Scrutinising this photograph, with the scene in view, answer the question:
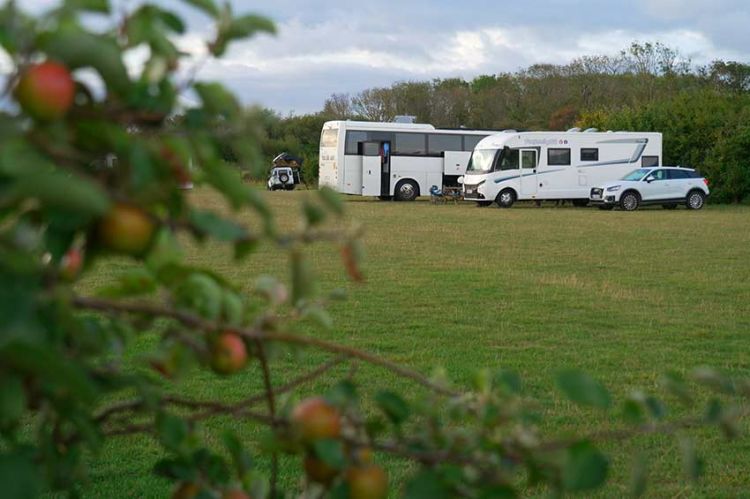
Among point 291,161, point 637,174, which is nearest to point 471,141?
point 637,174

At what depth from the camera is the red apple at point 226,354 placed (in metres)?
1.15

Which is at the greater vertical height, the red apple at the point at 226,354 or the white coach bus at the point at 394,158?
the white coach bus at the point at 394,158

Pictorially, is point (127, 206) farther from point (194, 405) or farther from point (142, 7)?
point (194, 405)

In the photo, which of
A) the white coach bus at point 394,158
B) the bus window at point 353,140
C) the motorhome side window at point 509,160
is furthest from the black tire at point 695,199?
the bus window at point 353,140

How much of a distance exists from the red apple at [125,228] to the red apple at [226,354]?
240mm

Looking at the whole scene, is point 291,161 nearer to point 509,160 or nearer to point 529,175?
point 509,160

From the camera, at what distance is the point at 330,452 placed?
1.09m

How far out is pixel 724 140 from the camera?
1300 inches

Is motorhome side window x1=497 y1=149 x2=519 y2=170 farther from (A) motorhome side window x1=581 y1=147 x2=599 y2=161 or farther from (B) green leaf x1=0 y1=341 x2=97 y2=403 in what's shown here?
(B) green leaf x1=0 y1=341 x2=97 y2=403

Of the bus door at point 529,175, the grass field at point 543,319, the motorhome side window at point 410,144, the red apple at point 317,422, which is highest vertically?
the motorhome side window at point 410,144

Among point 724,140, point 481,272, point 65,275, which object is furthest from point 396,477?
point 724,140

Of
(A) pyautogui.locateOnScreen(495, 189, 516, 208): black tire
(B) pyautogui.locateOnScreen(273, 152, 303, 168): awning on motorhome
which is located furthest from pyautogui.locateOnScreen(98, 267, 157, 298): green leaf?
(B) pyautogui.locateOnScreen(273, 152, 303, 168): awning on motorhome

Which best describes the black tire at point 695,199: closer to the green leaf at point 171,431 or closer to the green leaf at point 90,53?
the green leaf at point 171,431

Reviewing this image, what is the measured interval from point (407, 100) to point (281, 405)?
190 feet
